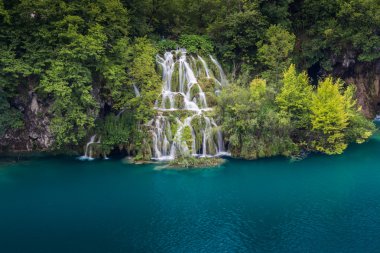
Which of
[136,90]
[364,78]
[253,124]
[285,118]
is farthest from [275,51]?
[364,78]

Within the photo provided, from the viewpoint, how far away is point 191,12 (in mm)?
38719

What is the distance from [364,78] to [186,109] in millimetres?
23492

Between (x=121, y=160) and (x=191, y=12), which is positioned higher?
(x=191, y=12)

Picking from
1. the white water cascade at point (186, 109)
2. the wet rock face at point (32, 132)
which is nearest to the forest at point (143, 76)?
the wet rock face at point (32, 132)

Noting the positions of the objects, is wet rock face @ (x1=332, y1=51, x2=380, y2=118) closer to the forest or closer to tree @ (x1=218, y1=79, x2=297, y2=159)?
the forest

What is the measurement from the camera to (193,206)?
2288cm

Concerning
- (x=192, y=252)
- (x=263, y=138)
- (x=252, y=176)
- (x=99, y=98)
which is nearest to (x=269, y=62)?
(x=263, y=138)

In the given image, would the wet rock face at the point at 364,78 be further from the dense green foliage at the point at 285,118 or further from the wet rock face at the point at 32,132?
the wet rock face at the point at 32,132

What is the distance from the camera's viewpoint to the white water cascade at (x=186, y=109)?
30.3m

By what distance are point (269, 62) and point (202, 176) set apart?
1376 cm

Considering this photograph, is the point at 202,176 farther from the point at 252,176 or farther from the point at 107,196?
the point at 107,196

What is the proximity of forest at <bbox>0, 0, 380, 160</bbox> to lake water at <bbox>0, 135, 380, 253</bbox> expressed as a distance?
7.96 feet

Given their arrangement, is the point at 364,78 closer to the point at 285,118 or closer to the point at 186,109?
the point at 285,118

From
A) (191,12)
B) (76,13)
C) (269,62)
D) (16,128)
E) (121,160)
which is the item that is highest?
(191,12)
